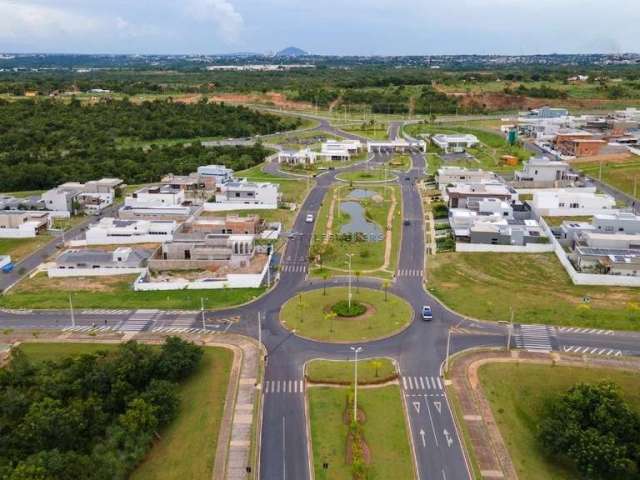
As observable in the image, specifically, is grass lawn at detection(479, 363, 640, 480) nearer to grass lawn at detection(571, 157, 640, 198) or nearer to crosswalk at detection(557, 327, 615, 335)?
crosswalk at detection(557, 327, 615, 335)

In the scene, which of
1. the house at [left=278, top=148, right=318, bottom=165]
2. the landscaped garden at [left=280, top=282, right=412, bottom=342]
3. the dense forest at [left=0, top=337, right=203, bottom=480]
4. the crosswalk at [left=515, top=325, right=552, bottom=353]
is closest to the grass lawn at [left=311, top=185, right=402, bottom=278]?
the landscaped garden at [left=280, top=282, right=412, bottom=342]

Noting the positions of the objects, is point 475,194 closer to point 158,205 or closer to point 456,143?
point 158,205

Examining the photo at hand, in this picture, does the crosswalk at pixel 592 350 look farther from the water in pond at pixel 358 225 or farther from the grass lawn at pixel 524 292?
the water in pond at pixel 358 225

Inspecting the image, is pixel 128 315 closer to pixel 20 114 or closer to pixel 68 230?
pixel 68 230

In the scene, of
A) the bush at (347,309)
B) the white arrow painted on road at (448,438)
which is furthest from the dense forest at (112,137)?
the white arrow painted on road at (448,438)

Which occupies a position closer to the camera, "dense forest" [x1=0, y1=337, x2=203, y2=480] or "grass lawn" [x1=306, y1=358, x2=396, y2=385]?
"dense forest" [x1=0, y1=337, x2=203, y2=480]

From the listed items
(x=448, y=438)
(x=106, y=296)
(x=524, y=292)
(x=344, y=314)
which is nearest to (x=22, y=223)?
(x=106, y=296)
